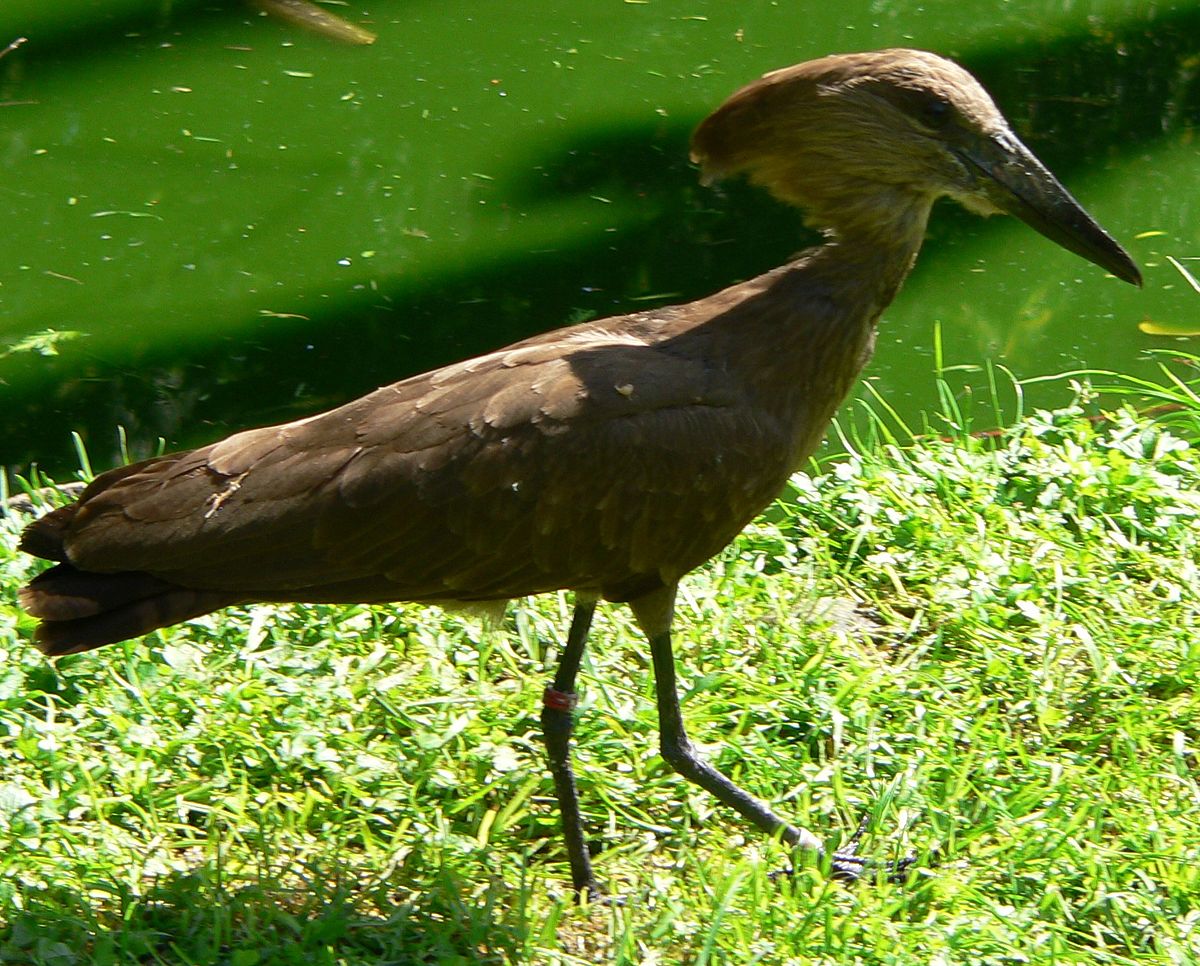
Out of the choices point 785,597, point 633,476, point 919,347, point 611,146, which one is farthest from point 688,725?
point 611,146

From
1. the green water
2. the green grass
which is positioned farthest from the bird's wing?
the green water

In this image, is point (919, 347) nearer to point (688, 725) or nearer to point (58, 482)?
point (688, 725)

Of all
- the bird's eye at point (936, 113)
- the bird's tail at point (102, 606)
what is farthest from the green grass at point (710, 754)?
the bird's eye at point (936, 113)

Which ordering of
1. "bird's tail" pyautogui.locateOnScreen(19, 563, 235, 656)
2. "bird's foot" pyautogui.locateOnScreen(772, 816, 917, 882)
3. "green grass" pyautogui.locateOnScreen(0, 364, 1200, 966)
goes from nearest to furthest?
"bird's tail" pyautogui.locateOnScreen(19, 563, 235, 656), "green grass" pyautogui.locateOnScreen(0, 364, 1200, 966), "bird's foot" pyautogui.locateOnScreen(772, 816, 917, 882)

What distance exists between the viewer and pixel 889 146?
342 centimetres

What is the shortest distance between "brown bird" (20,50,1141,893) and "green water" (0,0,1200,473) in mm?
2086

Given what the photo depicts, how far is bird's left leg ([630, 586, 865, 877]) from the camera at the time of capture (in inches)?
140

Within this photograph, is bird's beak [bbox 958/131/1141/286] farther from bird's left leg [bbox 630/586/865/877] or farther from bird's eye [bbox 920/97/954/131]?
bird's left leg [bbox 630/586/865/877]

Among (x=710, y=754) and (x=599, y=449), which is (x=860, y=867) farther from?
(x=599, y=449)

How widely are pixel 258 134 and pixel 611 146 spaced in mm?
1558

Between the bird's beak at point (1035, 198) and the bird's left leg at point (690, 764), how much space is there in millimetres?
1154

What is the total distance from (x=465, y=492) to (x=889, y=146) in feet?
3.87

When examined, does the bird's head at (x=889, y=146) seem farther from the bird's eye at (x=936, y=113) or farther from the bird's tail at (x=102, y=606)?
the bird's tail at (x=102, y=606)

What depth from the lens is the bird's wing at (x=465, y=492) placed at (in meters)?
3.24
